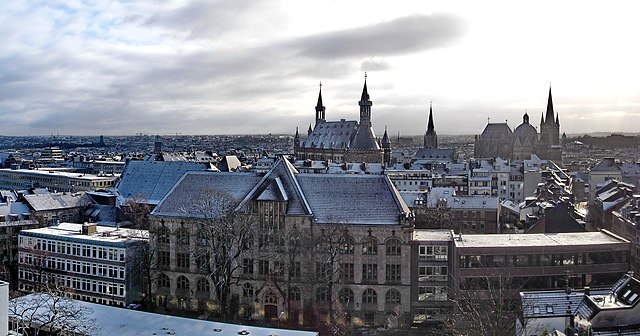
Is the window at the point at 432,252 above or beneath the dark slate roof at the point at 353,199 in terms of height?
beneath

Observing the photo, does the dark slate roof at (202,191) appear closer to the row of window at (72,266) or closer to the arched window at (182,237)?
the arched window at (182,237)

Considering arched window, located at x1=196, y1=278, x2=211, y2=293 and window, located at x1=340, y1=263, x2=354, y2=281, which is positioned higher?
window, located at x1=340, y1=263, x2=354, y2=281

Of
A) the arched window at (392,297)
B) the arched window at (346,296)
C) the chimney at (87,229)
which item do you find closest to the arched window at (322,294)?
the arched window at (346,296)

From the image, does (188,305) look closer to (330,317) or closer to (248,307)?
(248,307)

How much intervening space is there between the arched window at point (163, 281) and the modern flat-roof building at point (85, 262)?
2565 mm

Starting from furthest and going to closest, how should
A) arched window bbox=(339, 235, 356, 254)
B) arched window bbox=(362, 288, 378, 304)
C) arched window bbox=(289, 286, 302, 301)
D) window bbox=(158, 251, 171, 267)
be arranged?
window bbox=(158, 251, 171, 267) → arched window bbox=(289, 286, 302, 301) → arched window bbox=(339, 235, 356, 254) → arched window bbox=(362, 288, 378, 304)

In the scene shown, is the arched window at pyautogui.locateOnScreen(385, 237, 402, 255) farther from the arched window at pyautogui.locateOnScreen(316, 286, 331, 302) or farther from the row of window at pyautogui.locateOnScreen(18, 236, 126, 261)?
the row of window at pyautogui.locateOnScreen(18, 236, 126, 261)

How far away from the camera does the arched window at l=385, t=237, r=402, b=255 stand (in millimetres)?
57156

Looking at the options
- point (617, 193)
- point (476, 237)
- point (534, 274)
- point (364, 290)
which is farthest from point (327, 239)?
point (617, 193)

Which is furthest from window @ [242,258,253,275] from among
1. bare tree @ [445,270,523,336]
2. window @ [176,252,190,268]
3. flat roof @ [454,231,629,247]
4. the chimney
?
flat roof @ [454,231,629,247]

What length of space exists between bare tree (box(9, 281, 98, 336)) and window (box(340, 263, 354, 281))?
21.2m

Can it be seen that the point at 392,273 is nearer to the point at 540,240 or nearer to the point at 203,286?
the point at 540,240

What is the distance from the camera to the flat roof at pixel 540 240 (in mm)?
56709

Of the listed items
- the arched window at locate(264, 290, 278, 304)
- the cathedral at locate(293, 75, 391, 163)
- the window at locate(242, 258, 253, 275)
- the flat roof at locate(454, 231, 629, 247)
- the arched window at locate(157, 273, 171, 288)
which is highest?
the cathedral at locate(293, 75, 391, 163)
